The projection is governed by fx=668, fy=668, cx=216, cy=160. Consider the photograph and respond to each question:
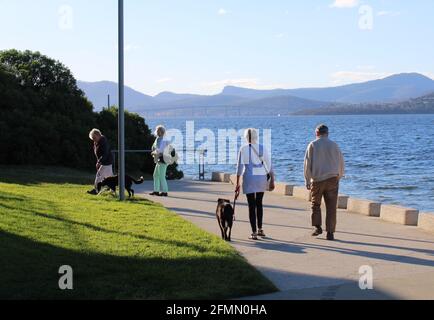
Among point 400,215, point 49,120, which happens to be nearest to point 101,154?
point 400,215

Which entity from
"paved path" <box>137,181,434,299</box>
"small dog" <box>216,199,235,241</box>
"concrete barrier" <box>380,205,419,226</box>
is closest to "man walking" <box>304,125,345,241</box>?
"paved path" <box>137,181,434,299</box>

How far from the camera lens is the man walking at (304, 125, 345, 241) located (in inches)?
400

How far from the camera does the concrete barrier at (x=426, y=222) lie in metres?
11.2

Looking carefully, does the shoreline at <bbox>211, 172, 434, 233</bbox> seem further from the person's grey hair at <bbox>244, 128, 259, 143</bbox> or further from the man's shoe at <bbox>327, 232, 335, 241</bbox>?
the person's grey hair at <bbox>244, 128, 259, 143</bbox>

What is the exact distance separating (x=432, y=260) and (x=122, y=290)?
4.22 meters

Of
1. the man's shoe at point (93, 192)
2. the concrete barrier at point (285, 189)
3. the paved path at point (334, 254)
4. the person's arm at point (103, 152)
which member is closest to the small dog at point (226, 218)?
the paved path at point (334, 254)

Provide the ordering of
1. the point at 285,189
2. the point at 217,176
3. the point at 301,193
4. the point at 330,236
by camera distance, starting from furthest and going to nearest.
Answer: the point at 217,176 < the point at 285,189 < the point at 301,193 < the point at 330,236

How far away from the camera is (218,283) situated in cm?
703

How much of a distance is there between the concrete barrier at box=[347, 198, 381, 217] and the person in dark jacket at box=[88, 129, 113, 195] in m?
5.40

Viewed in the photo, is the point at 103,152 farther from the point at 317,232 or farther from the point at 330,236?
the point at 330,236

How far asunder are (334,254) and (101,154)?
730 cm

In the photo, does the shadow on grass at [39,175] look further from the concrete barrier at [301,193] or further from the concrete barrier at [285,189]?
the concrete barrier at [301,193]

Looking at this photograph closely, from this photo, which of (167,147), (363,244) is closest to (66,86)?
(167,147)

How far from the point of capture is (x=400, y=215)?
12203 millimetres
